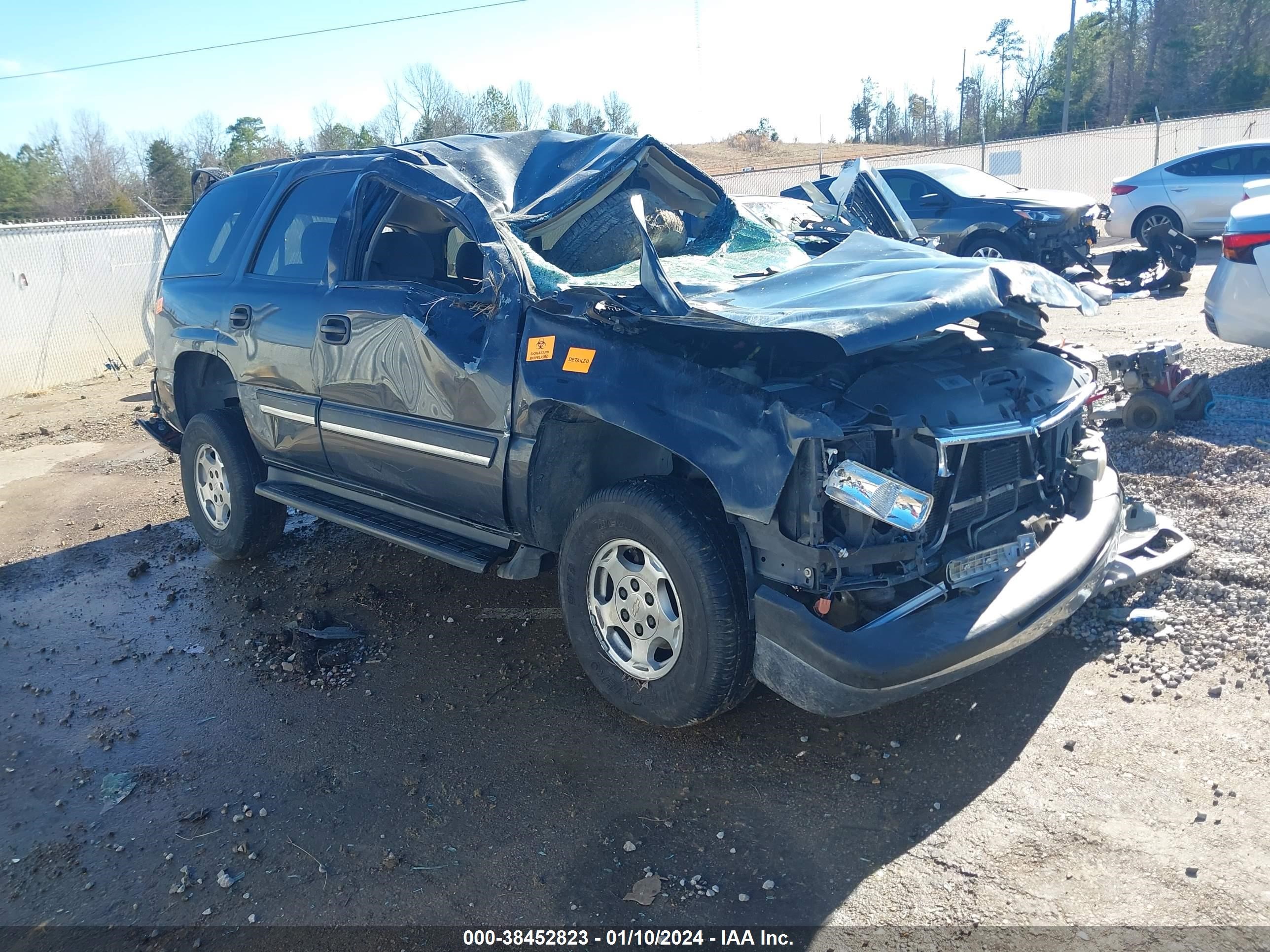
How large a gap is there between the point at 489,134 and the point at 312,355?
55.4 inches

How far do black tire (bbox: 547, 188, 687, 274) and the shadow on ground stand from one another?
5.58 feet

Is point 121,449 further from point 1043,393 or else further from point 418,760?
point 1043,393

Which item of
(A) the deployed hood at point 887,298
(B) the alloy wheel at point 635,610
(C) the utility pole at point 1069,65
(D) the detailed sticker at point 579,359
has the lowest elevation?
(B) the alloy wheel at point 635,610

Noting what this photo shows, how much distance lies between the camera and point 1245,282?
6.84 metres

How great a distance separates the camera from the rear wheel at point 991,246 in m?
12.2

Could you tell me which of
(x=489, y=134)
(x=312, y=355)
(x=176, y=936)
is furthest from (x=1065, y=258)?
(x=176, y=936)

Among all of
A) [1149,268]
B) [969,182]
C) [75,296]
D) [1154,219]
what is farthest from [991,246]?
[75,296]

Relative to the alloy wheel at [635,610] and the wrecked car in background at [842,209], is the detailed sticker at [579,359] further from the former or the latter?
the wrecked car in background at [842,209]

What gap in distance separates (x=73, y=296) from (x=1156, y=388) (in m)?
12.8

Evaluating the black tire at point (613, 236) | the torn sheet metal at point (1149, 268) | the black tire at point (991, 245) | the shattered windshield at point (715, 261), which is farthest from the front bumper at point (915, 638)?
the black tire at point (991, 245)

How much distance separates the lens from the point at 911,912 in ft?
8.68

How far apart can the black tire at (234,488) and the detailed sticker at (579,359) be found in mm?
2654

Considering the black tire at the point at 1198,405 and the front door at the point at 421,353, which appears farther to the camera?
the black tire at the point at 1198,405

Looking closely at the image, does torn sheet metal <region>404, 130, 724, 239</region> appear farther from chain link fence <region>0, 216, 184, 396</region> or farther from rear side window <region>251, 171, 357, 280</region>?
chain link fence <region>0, 216, 184, 396</region>
